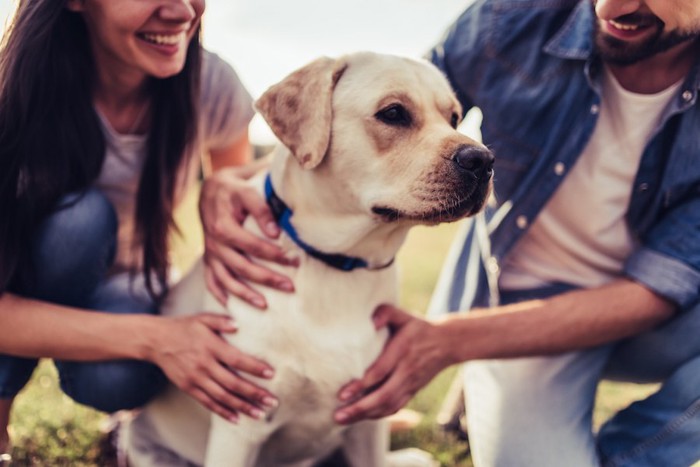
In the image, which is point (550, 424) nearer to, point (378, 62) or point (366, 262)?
point (366, 262)

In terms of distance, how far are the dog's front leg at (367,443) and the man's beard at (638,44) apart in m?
1.34

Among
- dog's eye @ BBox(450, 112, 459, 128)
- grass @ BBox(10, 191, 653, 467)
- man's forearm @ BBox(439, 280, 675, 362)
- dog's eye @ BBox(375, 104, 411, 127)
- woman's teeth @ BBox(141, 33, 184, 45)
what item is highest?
woman's teeth @ BBox(141, 33, 184, 45)

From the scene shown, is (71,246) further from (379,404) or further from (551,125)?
(551,125)

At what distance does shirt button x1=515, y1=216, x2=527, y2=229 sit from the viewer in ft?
8.41

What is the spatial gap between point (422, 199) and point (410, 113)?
0.27 metres

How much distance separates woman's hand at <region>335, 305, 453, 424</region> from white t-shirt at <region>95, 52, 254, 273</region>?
37.6 inches

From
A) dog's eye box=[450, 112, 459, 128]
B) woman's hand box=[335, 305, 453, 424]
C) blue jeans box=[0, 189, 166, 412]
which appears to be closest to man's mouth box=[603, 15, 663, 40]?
dog's eye box=[450, 112, 459, 128]

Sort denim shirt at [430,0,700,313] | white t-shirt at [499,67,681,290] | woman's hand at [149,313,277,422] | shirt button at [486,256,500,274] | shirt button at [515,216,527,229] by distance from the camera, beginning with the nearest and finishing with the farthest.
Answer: woman's hand at [149,313,277,422]
denim shirt at [430,0,700,313]
white t-shirt at [499,67,681,290]
shirt button at [515,216,527,229]
shirt button at [486,256,500,274]

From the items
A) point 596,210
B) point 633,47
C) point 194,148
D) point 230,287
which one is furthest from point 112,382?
point 633,47

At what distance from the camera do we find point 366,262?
82.5 inches

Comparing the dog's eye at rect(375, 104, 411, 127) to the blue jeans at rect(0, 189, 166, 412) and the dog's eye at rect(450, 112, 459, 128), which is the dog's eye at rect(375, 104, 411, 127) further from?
the blue jeans at rect(0, 189, 166, 412)

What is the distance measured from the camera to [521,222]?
101 inches

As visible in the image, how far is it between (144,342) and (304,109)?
2.65 feet

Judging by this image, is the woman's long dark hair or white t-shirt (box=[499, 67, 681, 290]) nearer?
the woman's long dark hair
